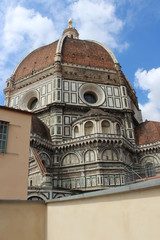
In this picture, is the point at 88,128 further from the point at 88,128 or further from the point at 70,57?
the point at 70,57

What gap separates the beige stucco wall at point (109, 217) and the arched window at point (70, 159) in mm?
15960

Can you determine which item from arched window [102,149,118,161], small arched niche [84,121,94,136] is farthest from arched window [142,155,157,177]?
small arched niche [84,121,94,136]

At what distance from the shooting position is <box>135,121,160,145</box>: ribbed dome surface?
24920 millimetres

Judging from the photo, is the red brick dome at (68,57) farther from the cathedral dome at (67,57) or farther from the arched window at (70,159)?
the arched window at (70,159)

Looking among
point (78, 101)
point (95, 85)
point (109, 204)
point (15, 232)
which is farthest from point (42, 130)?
point (109, 204)

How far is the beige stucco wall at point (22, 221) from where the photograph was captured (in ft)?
15.4

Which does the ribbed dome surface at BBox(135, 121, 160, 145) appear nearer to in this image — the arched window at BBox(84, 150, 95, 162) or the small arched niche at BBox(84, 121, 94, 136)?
the small arched niche at BBox(84, 121, 94, 136)

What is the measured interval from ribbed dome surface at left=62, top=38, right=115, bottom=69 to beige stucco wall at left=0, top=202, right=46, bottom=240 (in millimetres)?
26016

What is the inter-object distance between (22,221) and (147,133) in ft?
76.0

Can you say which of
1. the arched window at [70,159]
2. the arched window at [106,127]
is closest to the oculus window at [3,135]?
the arched window at [70,159]

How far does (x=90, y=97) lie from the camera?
2827cm

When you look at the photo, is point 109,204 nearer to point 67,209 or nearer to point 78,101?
point 67,209

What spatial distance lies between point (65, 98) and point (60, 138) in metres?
5.38

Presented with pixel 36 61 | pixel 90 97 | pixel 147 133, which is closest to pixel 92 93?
pixel 90 97
